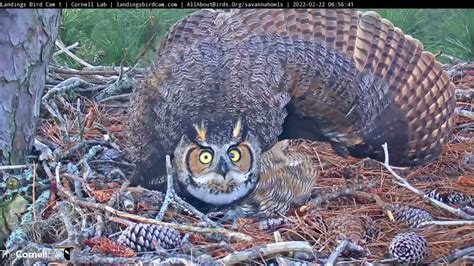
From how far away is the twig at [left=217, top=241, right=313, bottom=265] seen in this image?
93.6 inches

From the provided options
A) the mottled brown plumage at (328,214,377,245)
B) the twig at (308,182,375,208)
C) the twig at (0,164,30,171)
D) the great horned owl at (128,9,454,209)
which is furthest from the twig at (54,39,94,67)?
the mottled brown plumage at (328,214,377,245)

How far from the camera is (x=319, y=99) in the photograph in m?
3.10

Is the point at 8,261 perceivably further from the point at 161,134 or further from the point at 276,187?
the point at 276,187

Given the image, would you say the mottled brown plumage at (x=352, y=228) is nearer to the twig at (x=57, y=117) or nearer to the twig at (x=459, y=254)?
the twig at (x=459, y=254)

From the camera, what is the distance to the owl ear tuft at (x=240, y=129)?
274cm

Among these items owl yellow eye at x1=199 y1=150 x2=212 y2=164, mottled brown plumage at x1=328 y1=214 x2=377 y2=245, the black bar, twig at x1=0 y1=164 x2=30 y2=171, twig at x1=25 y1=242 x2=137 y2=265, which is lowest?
twig at x1=25 y1=242 x2=137 y2=265

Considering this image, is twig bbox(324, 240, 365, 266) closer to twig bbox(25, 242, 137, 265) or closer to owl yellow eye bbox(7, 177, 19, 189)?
twig bbox(25, 242, 137, 265)

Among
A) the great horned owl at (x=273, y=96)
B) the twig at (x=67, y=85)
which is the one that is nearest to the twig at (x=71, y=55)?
the twig at (x=67, y=85)

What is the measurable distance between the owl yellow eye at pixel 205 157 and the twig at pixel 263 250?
1.42 ft

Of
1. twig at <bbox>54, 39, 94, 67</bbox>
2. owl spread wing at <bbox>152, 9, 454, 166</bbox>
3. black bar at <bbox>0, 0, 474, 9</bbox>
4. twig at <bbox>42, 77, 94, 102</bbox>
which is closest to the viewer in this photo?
black bar at <bbox>0, 0, 474, 9</bbox>

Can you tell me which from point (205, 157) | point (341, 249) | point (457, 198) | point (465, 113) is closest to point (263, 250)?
point (341, 249)

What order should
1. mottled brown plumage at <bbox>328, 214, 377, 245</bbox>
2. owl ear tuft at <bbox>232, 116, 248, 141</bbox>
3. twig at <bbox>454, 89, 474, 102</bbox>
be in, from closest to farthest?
mottled brown plumage at <bbox>328, 214, 377, 245</bbox> < owl ear tuft at <bbox>232, 116, 248, 141</bbox> < twig at <bbox>454, 89, 474, 102</bbox>

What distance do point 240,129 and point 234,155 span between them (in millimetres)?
94

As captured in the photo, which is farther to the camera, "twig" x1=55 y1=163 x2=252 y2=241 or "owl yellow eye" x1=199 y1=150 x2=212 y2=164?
"owl yellow eye" x1=199 y1=150 x2=212 y2=164
